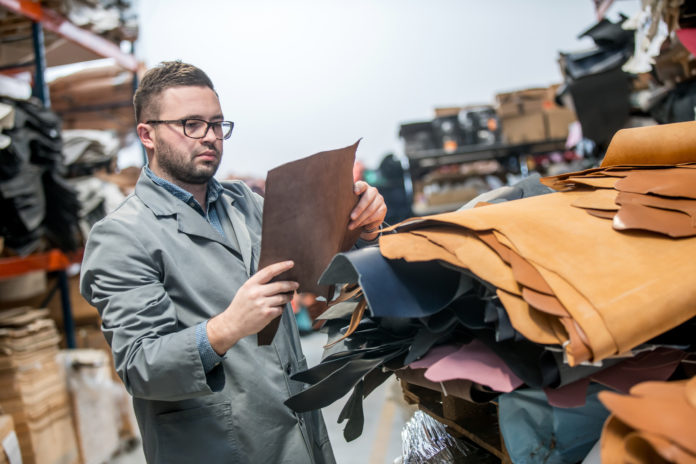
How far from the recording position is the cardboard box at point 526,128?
6.02m

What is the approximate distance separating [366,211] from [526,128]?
5517 millimetres

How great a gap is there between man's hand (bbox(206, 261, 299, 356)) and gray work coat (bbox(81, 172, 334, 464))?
14cm

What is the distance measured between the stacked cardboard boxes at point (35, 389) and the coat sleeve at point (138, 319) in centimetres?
194

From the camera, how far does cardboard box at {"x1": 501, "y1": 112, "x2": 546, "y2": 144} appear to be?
6.02 meters

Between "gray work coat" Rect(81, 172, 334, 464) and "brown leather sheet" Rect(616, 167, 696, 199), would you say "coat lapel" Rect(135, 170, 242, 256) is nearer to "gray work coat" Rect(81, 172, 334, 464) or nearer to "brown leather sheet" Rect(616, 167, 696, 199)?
"gray work coat" Rect(81, 172, 334, 464)

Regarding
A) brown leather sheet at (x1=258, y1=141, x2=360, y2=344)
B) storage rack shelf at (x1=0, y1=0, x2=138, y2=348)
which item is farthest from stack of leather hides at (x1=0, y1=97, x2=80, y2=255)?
brown leather sheet at (x1=258, y1=141, x2=360, y2=344)

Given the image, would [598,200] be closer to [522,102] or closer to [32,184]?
[32,184]

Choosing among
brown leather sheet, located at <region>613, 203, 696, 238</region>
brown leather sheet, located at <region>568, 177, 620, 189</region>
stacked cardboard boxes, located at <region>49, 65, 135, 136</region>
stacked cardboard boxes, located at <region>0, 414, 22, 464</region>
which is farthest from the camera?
stacked cardboard boxes, located at <region>49, 65, 135, 136</region>

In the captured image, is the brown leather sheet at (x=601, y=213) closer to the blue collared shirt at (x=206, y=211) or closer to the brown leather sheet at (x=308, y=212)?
the brown leather sheet at (x=308, y=212)

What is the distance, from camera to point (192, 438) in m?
1.26

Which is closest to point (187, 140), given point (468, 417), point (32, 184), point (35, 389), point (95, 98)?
point (468, 417)

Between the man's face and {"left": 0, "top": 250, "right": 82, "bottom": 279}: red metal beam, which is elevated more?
the man's face

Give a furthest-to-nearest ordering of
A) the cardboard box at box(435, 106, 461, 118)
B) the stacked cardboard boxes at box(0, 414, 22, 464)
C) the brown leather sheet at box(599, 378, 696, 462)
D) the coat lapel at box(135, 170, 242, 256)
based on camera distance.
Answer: the cardboard box at box(435, 106, 461, 118)
the stacked cardboard boxes at box(0, 414, 22, 464)
the coat lapel at box(135, 170, 242, 256)
the brown leather sheet at box(599, 378, 696, 462)

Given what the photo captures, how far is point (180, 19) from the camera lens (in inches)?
236
